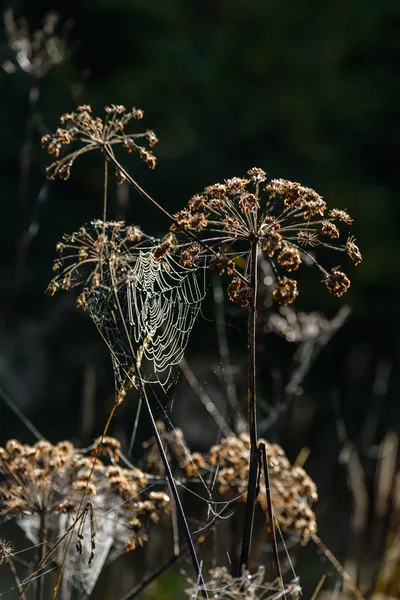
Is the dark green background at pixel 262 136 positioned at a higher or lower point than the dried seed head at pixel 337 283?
higher

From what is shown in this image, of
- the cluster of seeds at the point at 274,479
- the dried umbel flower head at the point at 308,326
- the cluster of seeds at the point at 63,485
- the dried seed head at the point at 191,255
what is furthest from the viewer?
the dried umbel flower head at the point at 308,326

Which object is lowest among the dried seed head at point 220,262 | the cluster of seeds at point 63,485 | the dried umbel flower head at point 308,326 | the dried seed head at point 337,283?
the cluster of seeds at point 63,485

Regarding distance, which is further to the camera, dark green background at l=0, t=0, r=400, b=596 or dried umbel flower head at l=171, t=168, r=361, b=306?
dark green background at l=0, t=0, r=400, b=596

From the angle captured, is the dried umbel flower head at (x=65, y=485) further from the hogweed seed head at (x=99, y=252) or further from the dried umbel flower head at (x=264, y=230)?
the dried umbel flower head at (x=264, y=230)

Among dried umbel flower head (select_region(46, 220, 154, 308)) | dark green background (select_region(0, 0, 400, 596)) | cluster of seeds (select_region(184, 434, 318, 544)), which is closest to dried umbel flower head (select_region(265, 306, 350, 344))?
cluster of seeds (select_region(184, 434, 318, 544))

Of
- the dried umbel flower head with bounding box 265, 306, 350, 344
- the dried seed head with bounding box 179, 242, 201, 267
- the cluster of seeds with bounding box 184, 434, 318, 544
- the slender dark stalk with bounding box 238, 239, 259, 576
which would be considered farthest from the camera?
the dried umbel flower head with bounding box 265, 306, 350, 344

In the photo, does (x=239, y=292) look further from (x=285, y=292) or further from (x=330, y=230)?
(x=330, y=230)

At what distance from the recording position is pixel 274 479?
2.29 metres

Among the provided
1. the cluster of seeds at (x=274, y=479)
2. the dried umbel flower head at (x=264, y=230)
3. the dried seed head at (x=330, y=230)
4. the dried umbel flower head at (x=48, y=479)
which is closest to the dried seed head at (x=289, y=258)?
the dried umbel flower head at (x=264, y=230)

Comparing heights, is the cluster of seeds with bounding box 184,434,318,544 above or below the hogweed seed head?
below

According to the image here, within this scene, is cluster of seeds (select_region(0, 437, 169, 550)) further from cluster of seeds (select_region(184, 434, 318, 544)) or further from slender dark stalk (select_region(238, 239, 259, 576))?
slender dark stalk (select_region(238, 239, 259, 576))

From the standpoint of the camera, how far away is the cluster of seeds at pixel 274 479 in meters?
2.16

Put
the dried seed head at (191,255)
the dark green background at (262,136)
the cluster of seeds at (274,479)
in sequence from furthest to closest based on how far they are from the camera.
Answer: the dark green background at (262,136), the cluster of seeds at (274,479), the dried seed head at (191,255)

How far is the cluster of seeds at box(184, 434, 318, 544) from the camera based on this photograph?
7.09 ft
